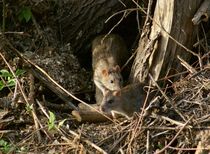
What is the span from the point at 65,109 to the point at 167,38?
4.91 feet

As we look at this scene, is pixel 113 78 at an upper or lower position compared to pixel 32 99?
lower

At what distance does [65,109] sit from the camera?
7672mm

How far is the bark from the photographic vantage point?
27.5 feet

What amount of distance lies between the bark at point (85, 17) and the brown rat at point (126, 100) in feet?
3.55

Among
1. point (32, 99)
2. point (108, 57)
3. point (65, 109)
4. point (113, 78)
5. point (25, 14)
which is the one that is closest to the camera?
point (32, 99)

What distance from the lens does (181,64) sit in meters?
7.64

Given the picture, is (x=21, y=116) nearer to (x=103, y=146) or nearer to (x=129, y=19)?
(x=103, y=146)

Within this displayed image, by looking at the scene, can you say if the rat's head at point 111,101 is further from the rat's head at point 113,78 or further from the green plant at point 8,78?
the green plant at point 8,78

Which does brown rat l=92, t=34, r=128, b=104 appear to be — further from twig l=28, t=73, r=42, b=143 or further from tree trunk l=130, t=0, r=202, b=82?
twig l=28, t=73, r=42, b=143

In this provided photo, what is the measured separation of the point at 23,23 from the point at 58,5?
520 mm

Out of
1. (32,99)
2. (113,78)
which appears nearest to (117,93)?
(113,78)

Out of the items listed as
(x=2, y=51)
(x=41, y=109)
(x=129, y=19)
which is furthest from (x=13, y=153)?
(x=129, y=19)

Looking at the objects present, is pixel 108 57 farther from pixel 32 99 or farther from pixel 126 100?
pixel 32 99

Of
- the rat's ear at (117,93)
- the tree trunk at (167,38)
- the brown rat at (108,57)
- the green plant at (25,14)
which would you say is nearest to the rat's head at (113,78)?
the brown rat at (108,57)
